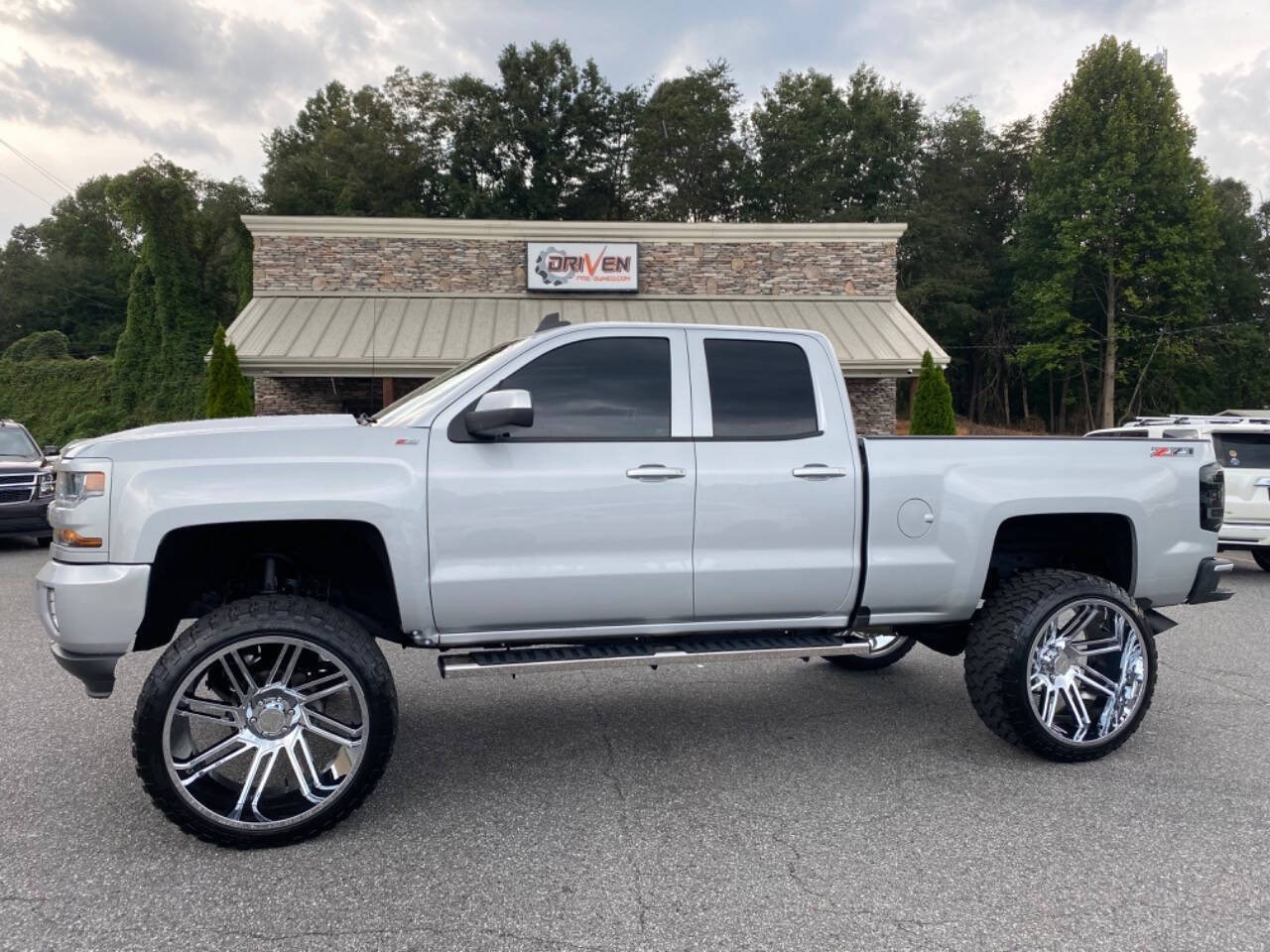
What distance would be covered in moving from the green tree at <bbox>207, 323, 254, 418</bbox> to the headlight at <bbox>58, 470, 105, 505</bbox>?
15.5 meters

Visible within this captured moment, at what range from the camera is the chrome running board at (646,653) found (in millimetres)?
3840

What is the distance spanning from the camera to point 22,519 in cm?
1241

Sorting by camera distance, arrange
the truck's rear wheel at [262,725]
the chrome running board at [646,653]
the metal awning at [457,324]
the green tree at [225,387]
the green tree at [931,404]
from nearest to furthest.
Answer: the truck's rear wheel at [262,725], the chrome running board at [646,653], the green tree at [225,387], the green tree at [931,404], the metal awning at [457,324]

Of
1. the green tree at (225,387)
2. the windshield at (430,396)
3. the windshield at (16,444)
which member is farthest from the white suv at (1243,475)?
the green tree at (225,387)

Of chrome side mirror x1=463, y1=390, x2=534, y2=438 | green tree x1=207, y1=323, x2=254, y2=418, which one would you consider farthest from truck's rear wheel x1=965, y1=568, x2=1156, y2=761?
green tree x1=207, y1=323, x2=254, y2=418

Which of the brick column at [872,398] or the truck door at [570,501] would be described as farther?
the brick column at [872,398]

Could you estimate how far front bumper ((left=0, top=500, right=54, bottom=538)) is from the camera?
12297 millimetres

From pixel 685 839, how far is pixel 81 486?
2797mm

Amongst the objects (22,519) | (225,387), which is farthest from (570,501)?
(225,387)

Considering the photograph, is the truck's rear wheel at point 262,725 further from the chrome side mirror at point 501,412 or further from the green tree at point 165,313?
the green tree at point 165,313

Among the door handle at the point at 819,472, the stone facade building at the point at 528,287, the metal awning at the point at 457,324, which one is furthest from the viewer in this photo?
the stone facade building at the point at 528,287

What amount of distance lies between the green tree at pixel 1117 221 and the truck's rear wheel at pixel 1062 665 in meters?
38.4

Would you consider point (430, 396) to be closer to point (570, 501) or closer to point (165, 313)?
point (570, 501)

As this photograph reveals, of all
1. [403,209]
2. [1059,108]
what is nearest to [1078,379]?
[1059,108]
